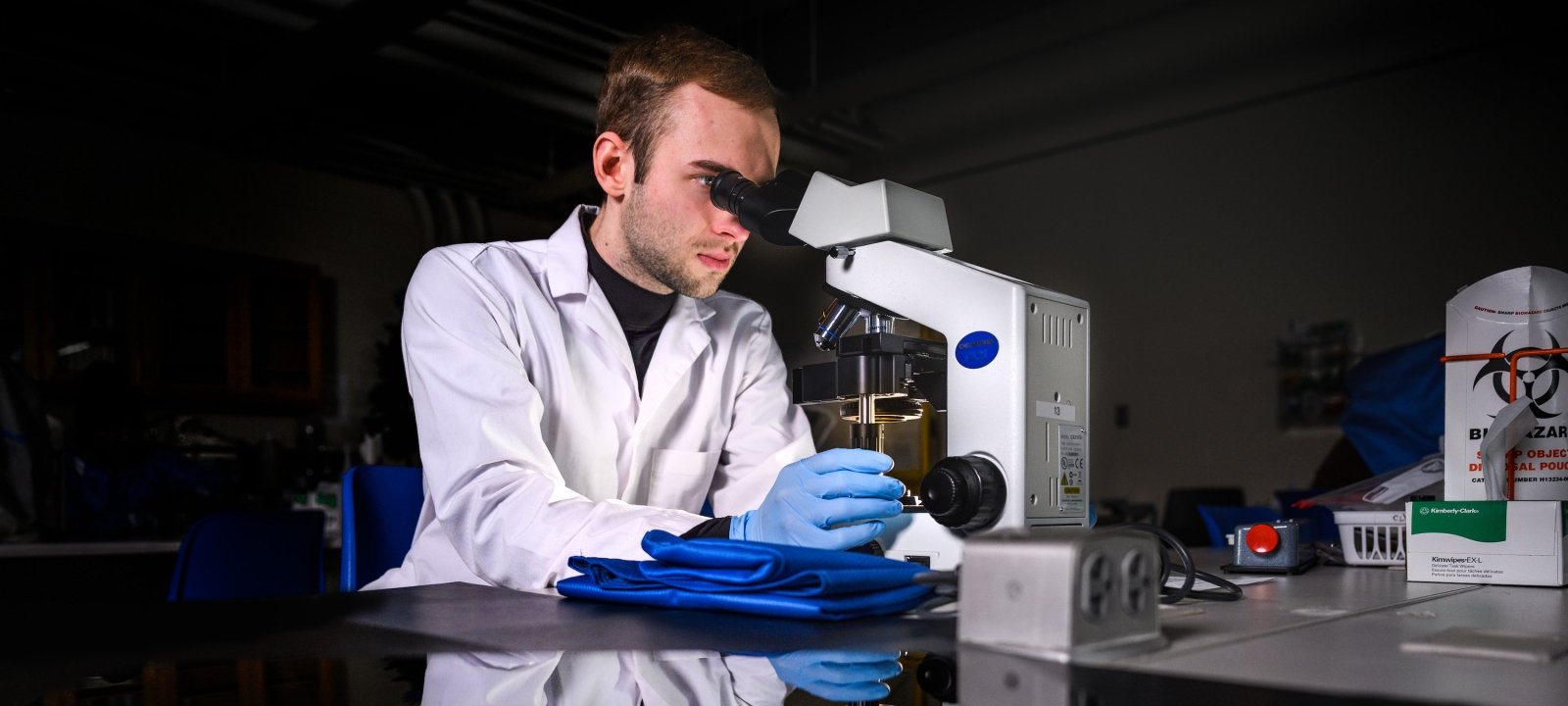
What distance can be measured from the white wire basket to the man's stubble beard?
984mm

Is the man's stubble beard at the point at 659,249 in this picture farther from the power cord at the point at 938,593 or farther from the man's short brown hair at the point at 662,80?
the power cord at the point at 938,593

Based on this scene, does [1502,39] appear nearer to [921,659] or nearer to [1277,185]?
[1277,185]

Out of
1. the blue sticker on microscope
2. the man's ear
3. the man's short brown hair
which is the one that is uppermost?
the man's short brown hair

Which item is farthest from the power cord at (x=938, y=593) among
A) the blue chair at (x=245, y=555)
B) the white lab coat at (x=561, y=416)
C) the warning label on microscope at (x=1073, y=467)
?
the blue chair at (x=245, y=555)

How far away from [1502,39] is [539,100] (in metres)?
4.87

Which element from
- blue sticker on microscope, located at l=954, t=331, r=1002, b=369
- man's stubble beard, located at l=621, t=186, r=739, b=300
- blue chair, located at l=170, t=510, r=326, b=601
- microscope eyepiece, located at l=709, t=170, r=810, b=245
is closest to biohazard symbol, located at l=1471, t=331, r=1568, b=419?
blue sticker on microscope, located at l=954, t=331, r=1002, b=369

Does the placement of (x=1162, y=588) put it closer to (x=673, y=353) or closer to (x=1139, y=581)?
(x=1139, y=581)

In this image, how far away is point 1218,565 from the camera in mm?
1426

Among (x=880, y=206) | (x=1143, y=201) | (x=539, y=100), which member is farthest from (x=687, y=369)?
(x=1143, y=201)

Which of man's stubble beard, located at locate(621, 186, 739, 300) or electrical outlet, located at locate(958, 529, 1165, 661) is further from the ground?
man's stubble beard, located at locate(621, 186, 739, 300)

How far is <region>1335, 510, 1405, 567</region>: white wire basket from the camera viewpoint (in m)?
1.44

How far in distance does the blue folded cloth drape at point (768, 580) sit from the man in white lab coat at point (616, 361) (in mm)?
212

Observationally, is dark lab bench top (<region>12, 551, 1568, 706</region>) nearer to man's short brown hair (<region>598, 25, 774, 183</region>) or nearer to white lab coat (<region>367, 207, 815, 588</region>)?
white lab coat (<region>367, 207, 815, 588</region>)

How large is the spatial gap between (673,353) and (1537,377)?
1.20 meters
